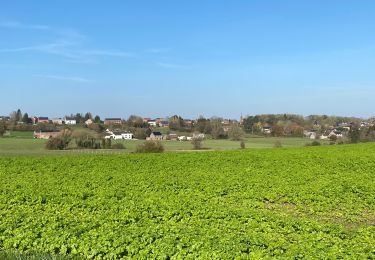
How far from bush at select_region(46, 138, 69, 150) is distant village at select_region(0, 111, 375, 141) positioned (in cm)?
817

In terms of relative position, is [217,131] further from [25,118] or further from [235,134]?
[25,118]

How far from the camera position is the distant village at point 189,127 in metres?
74.4

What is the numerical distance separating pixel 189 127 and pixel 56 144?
4313cm

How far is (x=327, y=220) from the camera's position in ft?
31.8

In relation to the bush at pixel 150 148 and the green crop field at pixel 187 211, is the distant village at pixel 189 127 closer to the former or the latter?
the bush at pixel 150 148

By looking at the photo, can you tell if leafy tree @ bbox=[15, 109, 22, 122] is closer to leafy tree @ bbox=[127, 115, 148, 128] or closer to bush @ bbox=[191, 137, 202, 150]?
leafy tree @ bbox=[127, 115, 148, 128]

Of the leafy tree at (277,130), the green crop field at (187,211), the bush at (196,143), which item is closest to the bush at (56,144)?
the bush at (196,143)

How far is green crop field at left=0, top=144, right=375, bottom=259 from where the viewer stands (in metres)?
6.44

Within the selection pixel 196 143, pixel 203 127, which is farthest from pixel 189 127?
pixel 196 143

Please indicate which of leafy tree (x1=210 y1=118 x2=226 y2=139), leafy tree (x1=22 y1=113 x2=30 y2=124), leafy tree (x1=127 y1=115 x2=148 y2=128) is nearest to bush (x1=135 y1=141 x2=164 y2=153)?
leafy tree (x1=210 y1=118 x2=226 y2=139)

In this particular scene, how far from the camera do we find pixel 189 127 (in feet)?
302

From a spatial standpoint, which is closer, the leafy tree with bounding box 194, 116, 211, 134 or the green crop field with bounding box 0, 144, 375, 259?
the green crop field with bounding box 0, 144, 375, 259

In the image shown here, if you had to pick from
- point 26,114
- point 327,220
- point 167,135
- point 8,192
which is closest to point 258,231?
point 327,220

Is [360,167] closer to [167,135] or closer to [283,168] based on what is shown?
[283,168]
